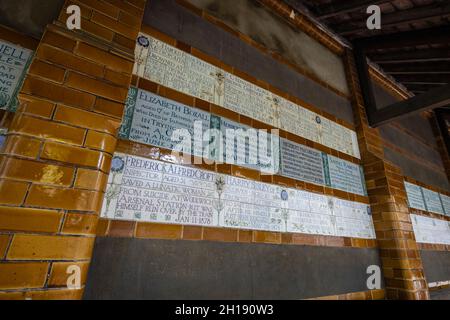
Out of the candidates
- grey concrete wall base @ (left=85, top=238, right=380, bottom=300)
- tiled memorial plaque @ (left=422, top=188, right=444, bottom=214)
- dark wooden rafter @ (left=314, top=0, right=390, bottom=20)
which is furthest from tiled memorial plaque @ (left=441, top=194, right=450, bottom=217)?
dark wooden rafter @ (left=314, top=0, right=390, bottom=20)

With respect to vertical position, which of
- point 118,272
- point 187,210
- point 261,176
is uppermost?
point 261,176

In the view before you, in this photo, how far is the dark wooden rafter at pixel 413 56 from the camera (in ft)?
11.7

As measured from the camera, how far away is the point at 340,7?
3096mm

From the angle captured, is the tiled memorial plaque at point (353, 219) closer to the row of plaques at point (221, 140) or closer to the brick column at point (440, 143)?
the row of plaques at point (221, 140)

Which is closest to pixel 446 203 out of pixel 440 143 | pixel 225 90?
pixel 440 143

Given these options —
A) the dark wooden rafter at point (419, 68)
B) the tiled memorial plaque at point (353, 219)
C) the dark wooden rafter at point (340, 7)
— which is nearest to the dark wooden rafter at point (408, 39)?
the dark wooden rafter at point (340, 7)

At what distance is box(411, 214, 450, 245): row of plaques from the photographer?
319cm

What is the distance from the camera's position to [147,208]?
1379 mm

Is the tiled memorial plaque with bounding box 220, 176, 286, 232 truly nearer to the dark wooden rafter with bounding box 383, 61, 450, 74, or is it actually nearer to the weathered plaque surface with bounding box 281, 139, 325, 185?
the weathered plaque surface with bounding box 281, 139, 325, 185

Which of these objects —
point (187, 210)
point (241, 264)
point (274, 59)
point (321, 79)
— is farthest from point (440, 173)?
point (187, 210)

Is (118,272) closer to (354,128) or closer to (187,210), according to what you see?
(187,210)

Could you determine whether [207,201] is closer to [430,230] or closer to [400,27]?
[430,230]

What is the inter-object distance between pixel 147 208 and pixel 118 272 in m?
0.36

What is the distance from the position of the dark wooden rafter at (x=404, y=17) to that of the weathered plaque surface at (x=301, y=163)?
235 centimetres
